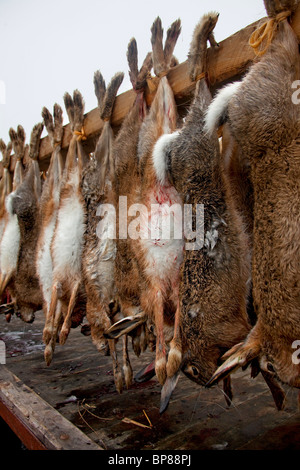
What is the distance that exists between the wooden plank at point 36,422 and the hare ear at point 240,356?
104 cm

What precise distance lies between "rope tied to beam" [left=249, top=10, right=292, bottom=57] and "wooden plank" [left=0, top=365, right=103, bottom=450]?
253cm

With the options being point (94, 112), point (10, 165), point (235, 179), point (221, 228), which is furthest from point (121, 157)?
point (10, 165)

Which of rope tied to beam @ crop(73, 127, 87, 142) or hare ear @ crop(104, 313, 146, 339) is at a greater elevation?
rope tied to beam @ crop(73, 127, 87, 142)

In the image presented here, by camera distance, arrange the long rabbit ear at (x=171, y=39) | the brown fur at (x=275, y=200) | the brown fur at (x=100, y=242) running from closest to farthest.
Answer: the brown fur at (x=275, y=200), the long rabbit ear at (x=171, y=39), the brown fur at (x=100, y=242)

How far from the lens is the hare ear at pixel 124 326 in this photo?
256 centimetres

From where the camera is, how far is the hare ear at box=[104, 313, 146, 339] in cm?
256

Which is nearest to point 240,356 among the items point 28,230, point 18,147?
point 28,230

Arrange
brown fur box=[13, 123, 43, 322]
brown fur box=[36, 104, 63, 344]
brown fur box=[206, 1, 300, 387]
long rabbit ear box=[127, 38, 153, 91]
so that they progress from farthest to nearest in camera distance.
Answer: brown fur box=[13, 123, 43, 322]
brown fur box=[36, 104, 63, 344]
long rabbit ear box=[127, 38, 153, 91]
brown fur box=[206, 1, 300, 387]

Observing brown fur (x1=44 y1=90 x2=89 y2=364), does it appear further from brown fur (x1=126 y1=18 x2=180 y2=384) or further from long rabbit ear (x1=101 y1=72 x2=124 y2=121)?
brown fur (x1=126 y1=18 x2=180 y2=384)

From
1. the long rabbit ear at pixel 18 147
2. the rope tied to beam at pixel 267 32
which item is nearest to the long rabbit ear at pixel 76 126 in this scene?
the long rabbit ear at pixel 18 147

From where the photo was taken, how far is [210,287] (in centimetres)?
212

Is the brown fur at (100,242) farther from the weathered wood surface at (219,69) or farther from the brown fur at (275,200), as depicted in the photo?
the brown fur at (275,200)

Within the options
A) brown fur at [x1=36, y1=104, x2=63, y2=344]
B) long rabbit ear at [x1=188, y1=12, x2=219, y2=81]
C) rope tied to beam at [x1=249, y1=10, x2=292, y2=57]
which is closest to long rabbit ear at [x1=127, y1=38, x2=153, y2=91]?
long rabbit ear at [x1=188, y1=12, x2=219, y2=81]
